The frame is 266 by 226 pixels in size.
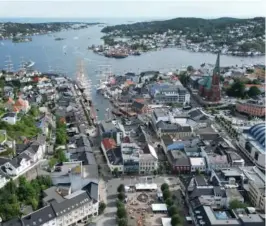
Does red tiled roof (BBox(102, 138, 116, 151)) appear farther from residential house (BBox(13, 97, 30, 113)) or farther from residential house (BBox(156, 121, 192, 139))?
residential house (BBox(13, 97, 30, 113))

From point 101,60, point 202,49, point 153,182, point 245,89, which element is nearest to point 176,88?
point 245,89

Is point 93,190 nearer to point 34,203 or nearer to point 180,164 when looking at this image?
point 34,203

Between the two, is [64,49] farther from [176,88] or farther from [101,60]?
[176,88]

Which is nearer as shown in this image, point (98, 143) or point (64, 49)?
point (98, 143)

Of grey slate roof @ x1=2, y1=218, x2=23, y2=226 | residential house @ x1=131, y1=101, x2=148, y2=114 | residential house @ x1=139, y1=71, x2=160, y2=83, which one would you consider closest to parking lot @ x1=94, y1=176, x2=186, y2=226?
grey slate roof @ x1=2, y1=218, x2=23, y2=226

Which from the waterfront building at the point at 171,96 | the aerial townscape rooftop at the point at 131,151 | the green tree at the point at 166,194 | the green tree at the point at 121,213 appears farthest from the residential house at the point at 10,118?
the waterfront building at the point at 171,96

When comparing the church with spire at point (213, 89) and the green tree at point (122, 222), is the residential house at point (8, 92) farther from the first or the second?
the green tree at point (122, 222)
